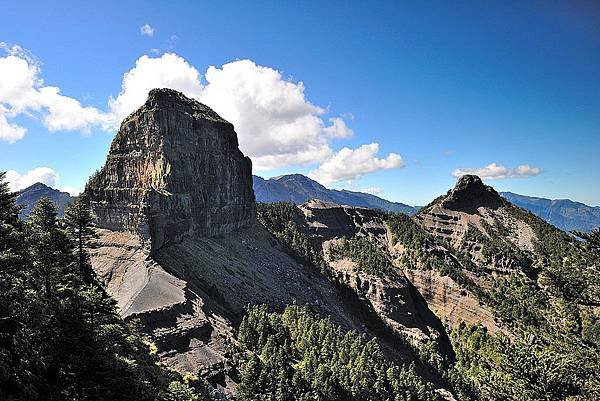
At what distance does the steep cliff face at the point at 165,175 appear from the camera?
72.2 m

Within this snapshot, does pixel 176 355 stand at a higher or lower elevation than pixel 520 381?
lower

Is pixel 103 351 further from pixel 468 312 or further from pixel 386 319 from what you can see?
pixel 468 312

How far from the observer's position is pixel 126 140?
80.4 m

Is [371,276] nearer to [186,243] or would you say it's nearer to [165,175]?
[186,243]

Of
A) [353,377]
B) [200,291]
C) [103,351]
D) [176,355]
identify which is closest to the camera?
[103,351]

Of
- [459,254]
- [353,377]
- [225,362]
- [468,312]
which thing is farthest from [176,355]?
[459,254]

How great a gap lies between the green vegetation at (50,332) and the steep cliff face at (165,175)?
40.1 m

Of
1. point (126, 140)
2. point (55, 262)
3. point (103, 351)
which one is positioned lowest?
point (103, 351)

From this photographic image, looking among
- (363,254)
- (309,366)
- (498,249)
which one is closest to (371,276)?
(363,254)

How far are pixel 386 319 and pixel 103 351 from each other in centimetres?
10852

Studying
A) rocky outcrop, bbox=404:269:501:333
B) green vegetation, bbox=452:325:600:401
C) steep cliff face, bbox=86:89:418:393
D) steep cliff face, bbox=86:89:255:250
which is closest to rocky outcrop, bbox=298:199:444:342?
rocky outcrop, bbox=404:269:501:333

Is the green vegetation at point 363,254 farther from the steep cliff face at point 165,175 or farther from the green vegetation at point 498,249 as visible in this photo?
the steep cliff face at point 165,175

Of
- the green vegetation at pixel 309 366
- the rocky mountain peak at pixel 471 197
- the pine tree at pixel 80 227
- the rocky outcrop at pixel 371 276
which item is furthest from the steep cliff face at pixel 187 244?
the rocky mountain peak at pixel 471 197

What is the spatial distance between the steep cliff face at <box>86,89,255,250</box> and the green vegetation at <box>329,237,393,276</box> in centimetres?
5681
